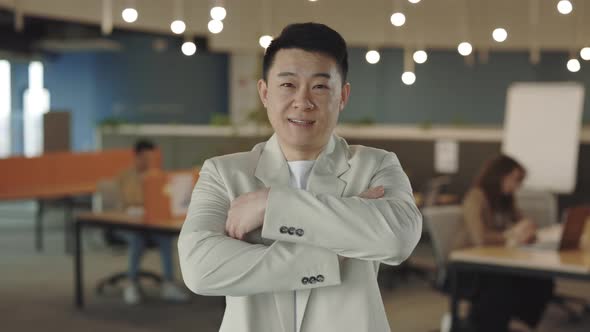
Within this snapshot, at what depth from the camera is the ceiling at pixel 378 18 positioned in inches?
360

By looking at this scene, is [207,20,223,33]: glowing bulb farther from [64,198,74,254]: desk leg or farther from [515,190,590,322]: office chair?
[64,198,74,254]: desk leg

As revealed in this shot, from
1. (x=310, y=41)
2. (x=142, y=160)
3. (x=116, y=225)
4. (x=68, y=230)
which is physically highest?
(x=310, y=41)

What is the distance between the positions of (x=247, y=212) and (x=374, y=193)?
256 mm

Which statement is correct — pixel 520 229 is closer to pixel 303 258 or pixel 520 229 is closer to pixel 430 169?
pixel 303 258

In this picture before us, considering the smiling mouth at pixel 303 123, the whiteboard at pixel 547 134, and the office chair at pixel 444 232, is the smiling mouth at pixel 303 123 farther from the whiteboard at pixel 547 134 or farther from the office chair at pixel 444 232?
the whiteboard at pixel 547 134

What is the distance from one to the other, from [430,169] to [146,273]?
14.5 feet

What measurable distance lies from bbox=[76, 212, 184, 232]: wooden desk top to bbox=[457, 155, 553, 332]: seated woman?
2.16m

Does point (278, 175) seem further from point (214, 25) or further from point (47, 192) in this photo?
point (47, 192)

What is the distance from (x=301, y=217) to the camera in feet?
4.83

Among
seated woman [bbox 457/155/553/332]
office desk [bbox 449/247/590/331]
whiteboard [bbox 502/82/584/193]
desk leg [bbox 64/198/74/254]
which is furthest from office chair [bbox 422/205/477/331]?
desk leg [bbox 64/198/74/254]

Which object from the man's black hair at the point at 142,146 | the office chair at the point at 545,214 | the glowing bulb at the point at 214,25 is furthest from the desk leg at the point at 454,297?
the man's black hair at the point at 142,146

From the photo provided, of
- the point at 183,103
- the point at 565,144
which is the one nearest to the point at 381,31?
the point at 565,144

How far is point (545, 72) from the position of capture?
579 inches

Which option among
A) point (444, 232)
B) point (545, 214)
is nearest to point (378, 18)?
point (545, 214)
